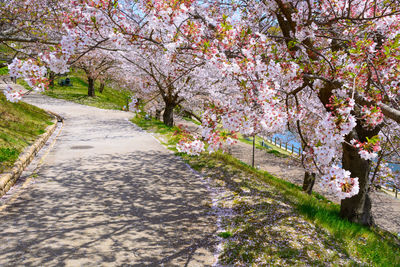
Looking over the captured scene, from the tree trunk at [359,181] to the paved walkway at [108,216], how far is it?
3.69 m

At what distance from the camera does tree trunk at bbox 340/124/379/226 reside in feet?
21.8

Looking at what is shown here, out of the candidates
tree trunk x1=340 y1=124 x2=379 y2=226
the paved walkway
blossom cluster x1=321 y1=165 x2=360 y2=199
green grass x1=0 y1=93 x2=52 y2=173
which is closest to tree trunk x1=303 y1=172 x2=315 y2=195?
tree trunk x1=340 y1=124 x2=379 y2=226

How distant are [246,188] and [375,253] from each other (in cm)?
334

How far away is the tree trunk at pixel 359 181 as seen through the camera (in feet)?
21.8

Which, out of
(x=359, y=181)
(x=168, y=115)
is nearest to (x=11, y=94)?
(x=359, y=181)

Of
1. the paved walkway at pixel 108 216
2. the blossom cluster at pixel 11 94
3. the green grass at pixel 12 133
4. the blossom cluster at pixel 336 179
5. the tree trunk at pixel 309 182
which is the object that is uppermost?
the blossom cluster at pixel 11 94

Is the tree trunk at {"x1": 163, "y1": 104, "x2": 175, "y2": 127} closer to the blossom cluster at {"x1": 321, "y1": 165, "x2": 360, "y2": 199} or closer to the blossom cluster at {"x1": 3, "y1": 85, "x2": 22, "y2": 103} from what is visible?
Answer: the blossom cluster at {"x1": 3, "y1": 85, "x2": 22, "y2": 103}

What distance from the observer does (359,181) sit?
6746 millimetres

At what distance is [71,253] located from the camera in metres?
4.45

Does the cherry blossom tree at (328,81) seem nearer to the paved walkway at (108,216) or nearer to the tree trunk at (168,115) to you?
the paved walkway at (108,216)

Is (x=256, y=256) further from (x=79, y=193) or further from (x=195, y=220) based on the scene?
(x=79, y=193)

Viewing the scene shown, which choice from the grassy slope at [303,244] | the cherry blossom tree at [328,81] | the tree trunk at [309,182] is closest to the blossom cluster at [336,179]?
the cherry blossom tree at [328,81]

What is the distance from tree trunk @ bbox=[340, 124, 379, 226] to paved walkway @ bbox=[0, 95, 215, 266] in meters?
3.69

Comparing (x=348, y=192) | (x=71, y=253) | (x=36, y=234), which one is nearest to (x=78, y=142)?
(x=36, y=234)
